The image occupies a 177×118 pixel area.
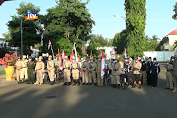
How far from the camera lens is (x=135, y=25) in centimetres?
3262

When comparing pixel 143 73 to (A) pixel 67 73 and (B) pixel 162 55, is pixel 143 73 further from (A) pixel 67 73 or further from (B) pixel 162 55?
(B) pixel 162 55

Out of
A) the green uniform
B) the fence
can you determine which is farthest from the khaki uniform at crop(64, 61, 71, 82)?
the fence

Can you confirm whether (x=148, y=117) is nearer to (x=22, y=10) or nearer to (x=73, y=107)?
(x=73, y=107)

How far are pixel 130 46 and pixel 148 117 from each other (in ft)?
91.7

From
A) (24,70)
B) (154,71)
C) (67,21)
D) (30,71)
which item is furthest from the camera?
(67,21)

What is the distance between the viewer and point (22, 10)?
4291 centimetres

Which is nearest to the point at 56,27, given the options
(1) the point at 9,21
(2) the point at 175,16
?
(1) the point at 9,21

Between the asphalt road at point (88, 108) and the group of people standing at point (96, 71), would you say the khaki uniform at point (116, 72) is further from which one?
the asphalt road at point (88, 108)

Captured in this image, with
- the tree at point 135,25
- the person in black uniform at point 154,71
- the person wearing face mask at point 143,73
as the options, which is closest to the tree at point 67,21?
the tree at point 135,25

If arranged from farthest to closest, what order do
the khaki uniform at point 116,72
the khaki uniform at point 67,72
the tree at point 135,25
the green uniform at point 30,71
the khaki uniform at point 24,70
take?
the tree at point 135,25, the khaki uniform at point 24,70, the green uniform at point 30,71, the khaki uniform at point 67,72, the khaki uniform at point 116,72

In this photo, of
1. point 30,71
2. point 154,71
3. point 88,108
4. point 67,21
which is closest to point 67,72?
point 30,71

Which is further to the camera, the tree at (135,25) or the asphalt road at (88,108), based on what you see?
the tree at (135,25)

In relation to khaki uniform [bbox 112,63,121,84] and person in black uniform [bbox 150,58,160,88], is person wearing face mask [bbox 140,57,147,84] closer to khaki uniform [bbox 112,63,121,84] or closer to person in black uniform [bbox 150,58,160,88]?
person in black uniform [bbox 150,58,160,88]

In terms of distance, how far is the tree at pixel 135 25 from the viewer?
1275 inches
